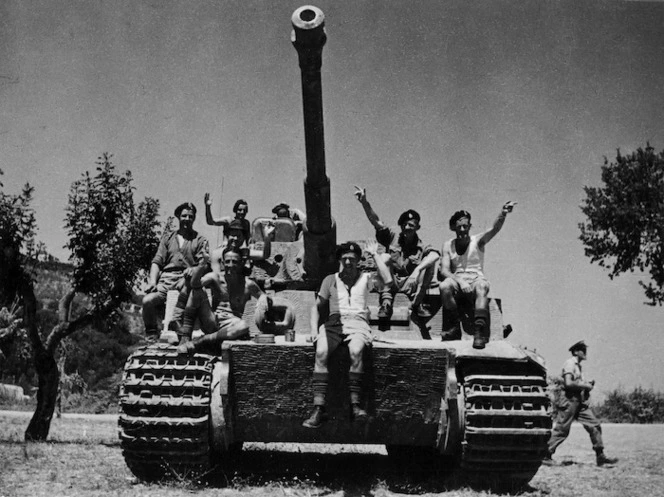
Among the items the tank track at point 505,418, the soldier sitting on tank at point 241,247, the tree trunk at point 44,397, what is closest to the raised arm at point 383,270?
the soldier sitting on tank at point 241,247

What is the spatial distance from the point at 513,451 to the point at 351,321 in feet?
5.73

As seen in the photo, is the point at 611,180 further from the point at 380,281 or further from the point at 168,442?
the point at 168,442

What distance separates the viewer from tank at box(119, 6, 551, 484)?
614 centimetres

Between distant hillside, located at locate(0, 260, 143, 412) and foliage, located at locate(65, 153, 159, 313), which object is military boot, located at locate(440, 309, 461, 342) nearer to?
foliage, located at locate(65, 153, 159, 313)

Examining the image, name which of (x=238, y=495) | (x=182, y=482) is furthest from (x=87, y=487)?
(x=238, y=495)

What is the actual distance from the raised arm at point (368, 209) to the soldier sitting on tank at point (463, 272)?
1425 mm

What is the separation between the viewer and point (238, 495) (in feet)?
20.2

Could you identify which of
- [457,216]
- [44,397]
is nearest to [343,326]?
[457,216]

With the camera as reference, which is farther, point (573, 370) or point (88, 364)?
point (88, 364)

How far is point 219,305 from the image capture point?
6.92m

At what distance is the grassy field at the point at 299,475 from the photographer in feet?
21.0

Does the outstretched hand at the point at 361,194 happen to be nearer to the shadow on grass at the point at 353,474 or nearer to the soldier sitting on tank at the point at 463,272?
the soldier sitting on tank at the point at 463,272

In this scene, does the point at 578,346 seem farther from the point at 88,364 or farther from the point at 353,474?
the point at 88,364

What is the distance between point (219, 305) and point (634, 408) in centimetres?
1848
